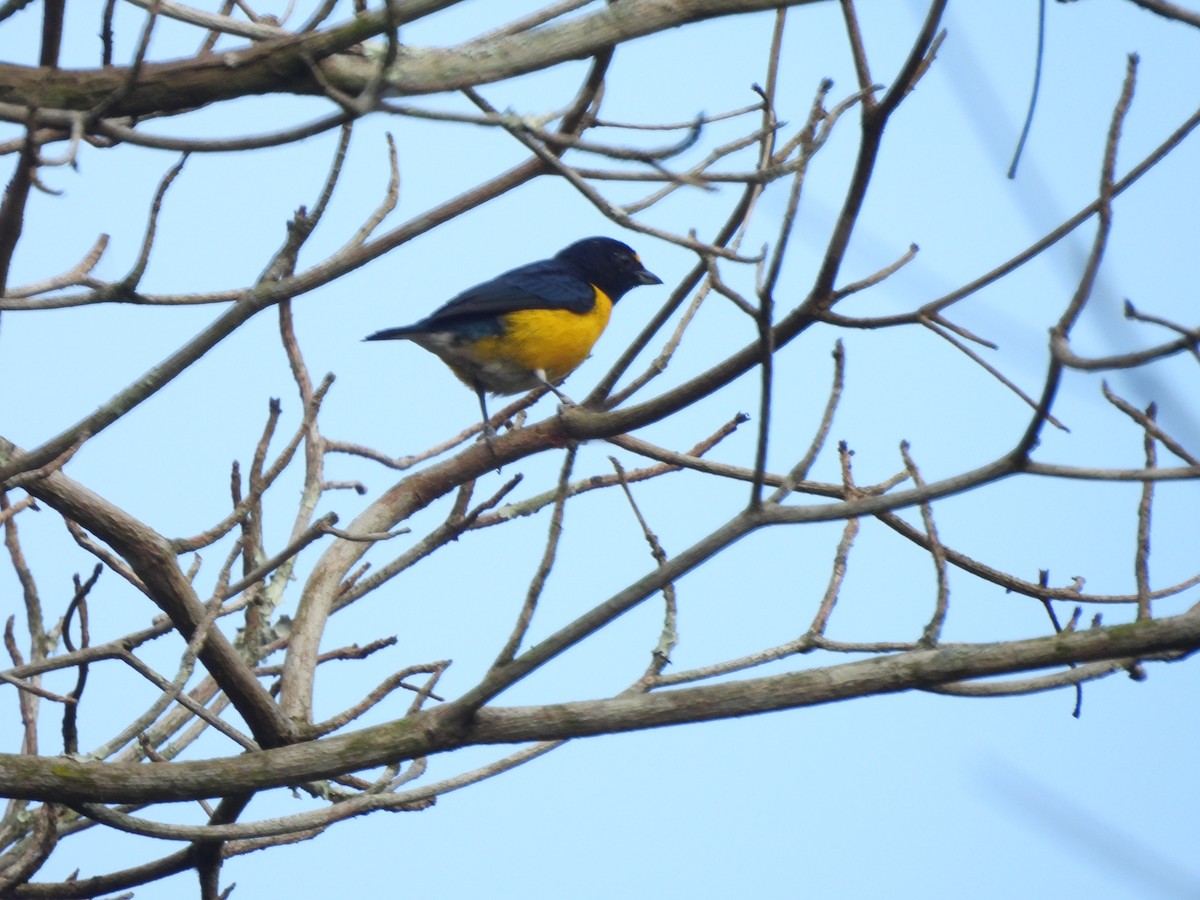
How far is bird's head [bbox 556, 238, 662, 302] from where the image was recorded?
8.52 metres

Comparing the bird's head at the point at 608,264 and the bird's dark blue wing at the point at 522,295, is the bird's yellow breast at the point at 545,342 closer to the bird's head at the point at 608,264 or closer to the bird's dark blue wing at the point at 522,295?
the bird's dark blue wing at the point at 522,295

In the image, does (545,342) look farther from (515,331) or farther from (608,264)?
(608,264)

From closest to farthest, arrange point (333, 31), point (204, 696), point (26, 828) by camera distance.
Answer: point (333, 31)
point (26, 828)
point (204, 696)

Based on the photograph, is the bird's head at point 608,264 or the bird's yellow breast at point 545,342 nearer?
the bird's yellow breast at point 545,342

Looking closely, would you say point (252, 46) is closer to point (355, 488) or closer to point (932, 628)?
point (932, 628)

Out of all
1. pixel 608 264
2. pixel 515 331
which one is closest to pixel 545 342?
pixel 515 331

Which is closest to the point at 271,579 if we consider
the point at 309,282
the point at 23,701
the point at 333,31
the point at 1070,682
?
the point at 23,701

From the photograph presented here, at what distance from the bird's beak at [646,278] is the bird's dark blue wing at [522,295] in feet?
2.10

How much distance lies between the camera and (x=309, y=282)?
3.09 metres

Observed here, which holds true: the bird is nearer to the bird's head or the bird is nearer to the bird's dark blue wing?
the bird's dark blue wing

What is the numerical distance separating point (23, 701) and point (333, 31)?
7.76ft

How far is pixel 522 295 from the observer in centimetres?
742

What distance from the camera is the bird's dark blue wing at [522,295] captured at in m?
7.16

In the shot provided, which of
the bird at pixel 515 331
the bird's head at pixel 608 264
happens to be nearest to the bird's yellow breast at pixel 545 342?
the bird at pixel 515 331
